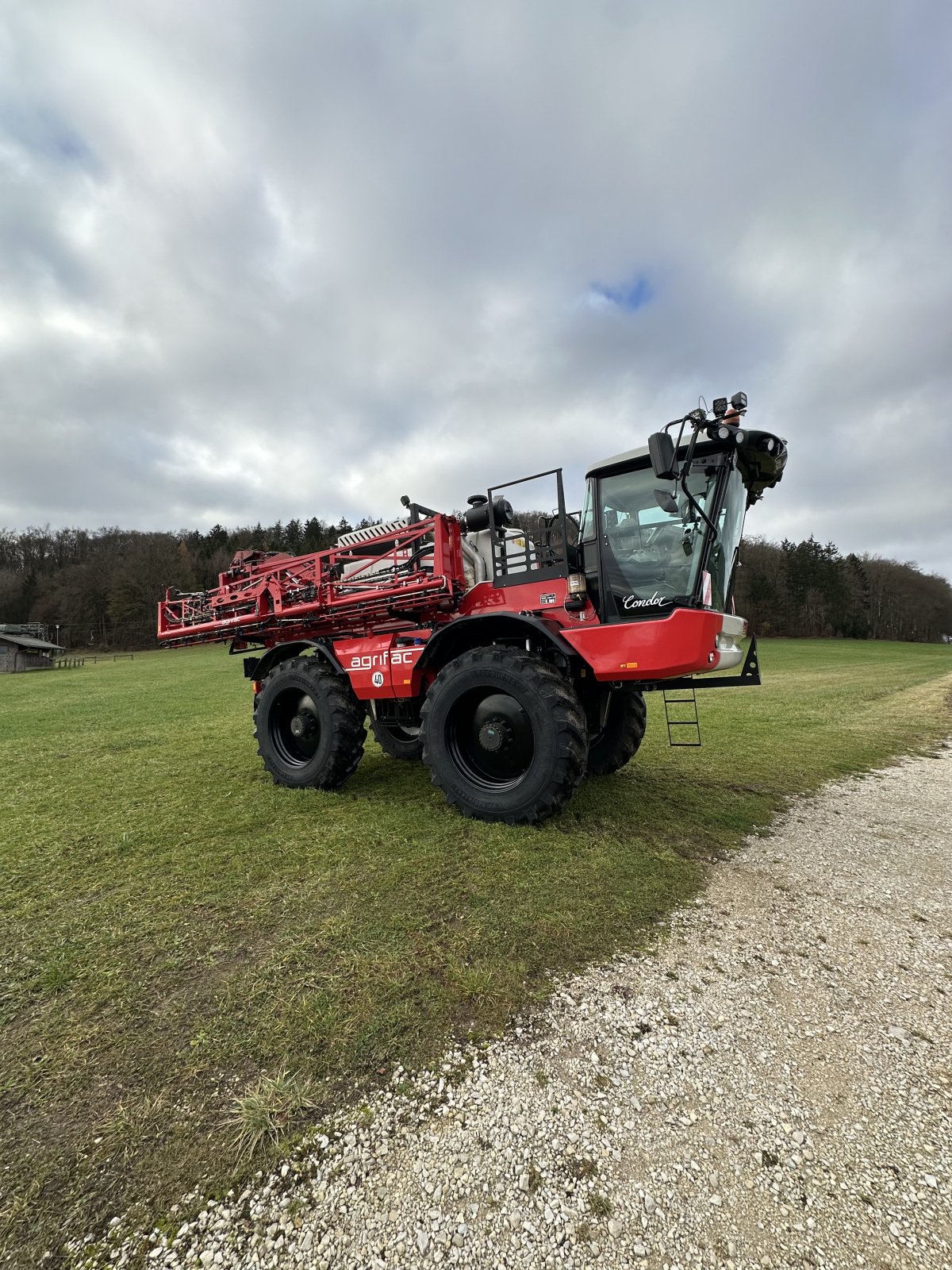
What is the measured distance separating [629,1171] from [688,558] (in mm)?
3933

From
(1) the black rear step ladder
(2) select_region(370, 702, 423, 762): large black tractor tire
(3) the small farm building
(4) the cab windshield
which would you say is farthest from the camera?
(3) the small farm building

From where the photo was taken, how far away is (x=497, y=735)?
473cm

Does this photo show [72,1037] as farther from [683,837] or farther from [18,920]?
[683,837]

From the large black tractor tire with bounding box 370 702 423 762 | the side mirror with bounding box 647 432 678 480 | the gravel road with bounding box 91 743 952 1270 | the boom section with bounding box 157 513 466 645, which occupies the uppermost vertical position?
the side mirror with bounding box 647 432 678 480

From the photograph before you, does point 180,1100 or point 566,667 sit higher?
point 566,667

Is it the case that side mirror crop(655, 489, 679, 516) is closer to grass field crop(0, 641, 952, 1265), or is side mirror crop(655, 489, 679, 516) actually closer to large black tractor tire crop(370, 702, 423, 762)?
grass field crop(0, 641, 952, 1265)

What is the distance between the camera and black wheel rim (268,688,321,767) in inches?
244

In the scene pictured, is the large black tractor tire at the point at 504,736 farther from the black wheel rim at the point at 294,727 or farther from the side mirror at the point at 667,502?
the black wheel rim at the point at 294,727

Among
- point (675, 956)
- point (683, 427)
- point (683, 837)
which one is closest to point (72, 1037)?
point (675, 956)

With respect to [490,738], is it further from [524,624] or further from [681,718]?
[681,718]

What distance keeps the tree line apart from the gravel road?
2533 inches

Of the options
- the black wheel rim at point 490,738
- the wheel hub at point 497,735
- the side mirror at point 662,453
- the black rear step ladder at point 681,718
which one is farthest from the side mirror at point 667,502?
the wheel hub at point 497,735

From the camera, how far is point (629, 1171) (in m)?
1.72

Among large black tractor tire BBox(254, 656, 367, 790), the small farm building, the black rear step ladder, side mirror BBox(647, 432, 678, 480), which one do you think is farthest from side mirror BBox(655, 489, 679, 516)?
the small farm building
